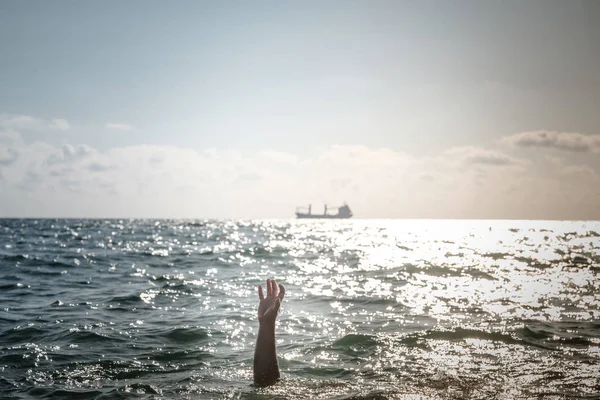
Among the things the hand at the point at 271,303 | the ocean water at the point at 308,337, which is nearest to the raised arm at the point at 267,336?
the hand at the point at 271,303

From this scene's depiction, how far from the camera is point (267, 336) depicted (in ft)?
24.3

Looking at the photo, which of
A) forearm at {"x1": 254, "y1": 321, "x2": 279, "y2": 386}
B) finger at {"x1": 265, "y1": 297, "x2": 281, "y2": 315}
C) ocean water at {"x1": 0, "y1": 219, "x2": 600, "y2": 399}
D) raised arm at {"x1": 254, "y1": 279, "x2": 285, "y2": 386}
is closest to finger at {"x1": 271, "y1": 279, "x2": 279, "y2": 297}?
raised arm at {"x1": 254, "y1": 279, "x2": 285, "y2": 386}

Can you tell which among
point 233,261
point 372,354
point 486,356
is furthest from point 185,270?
point 486,356

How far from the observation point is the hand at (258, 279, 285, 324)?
7.22 meters

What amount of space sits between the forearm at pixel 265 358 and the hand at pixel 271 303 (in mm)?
140

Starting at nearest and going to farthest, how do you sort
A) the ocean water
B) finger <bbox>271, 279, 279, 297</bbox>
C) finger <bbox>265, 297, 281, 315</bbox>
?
1. finger <bbox>265, 297, 281, 315</bbox>
2. finger <bbox>271, 279, 279, 297</bbox>
3. the ocean water

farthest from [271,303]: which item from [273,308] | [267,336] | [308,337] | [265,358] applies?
[308,337]

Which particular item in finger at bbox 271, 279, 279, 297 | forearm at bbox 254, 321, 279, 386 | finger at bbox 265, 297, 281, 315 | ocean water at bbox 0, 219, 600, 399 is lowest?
ocean water at bbox 0, 219, 600, 399

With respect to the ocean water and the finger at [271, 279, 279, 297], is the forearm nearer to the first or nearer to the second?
the ocean water

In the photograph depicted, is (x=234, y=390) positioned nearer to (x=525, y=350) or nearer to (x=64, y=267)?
(x=525, y=350)

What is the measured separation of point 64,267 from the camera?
26469 millimetres

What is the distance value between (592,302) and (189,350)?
1533 cm

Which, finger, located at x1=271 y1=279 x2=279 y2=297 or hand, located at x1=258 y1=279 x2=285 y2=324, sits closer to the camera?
hand, located at x1=258 y1=279 x2=285 y2=324

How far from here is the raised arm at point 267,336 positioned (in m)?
7.25
